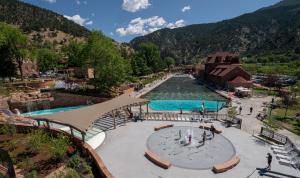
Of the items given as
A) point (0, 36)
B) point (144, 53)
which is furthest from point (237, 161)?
point (144, 53)

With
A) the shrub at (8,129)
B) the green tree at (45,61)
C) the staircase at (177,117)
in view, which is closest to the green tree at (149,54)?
the green tree at (45,61)

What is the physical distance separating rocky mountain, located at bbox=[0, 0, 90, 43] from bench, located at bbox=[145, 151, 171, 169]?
131 m

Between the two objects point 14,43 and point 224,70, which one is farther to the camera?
point 224,70

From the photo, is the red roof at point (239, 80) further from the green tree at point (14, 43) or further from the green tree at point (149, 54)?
the green tree at point (14, 43)

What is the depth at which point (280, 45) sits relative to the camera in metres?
142

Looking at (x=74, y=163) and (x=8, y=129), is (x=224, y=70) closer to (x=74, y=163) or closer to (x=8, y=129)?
(x=74, y=163)

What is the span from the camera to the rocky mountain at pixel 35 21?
402 feet

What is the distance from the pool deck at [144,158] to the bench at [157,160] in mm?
252

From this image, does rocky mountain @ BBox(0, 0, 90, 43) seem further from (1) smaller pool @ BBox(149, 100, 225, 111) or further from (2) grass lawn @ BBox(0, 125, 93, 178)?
(2) grass lawn @ BBox(0, 125, 93, 178)

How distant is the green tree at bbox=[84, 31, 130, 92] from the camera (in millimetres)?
33281

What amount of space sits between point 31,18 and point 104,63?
13253cm

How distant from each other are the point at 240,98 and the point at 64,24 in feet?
501

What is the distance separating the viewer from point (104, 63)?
36.4m

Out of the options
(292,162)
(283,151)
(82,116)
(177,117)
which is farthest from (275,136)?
(82,116)
